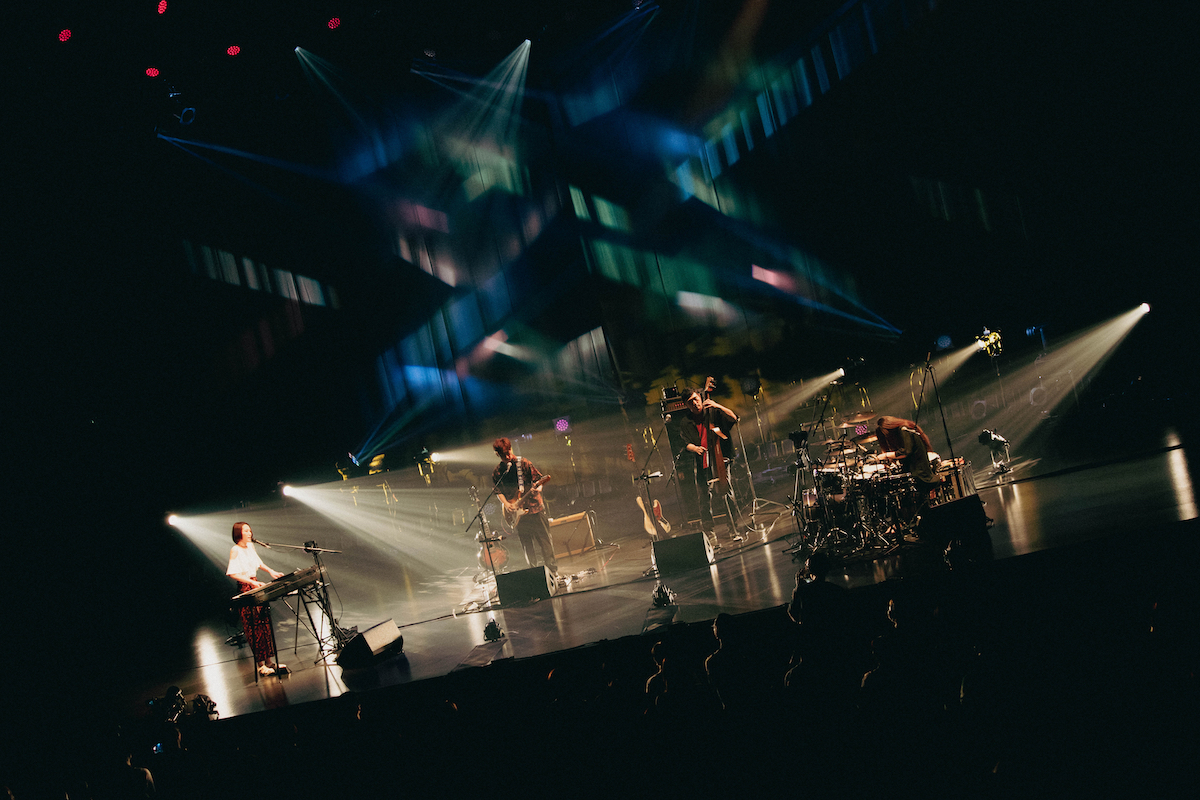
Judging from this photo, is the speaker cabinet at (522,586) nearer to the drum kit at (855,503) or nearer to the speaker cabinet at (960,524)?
the drum kit at (855,503)

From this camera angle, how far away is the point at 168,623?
9383 mm

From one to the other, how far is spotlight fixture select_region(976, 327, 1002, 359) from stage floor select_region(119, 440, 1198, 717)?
164 inches

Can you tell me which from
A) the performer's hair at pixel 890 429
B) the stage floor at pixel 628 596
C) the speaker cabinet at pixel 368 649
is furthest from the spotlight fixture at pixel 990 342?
the speaker cabinet at pixel 368 649

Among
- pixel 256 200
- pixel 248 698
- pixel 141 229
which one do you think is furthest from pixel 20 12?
pixel 248 698

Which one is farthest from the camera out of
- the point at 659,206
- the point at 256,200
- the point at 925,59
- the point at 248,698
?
the point at 659,206

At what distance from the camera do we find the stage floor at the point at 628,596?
416 cm

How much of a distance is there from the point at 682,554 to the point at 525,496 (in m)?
1.88

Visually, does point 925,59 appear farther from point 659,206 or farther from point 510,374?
point 510,374

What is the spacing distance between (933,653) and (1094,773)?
65 cm

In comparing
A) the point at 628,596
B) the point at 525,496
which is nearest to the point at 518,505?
the point at 525,496

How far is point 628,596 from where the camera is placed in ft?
17.7

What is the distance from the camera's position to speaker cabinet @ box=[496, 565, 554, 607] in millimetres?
6051

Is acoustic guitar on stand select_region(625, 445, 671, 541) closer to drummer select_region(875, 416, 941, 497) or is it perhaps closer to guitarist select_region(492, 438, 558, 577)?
guitarist select_region(492, 438, 558, 577)

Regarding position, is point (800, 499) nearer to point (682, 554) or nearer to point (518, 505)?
point (682, 554)
